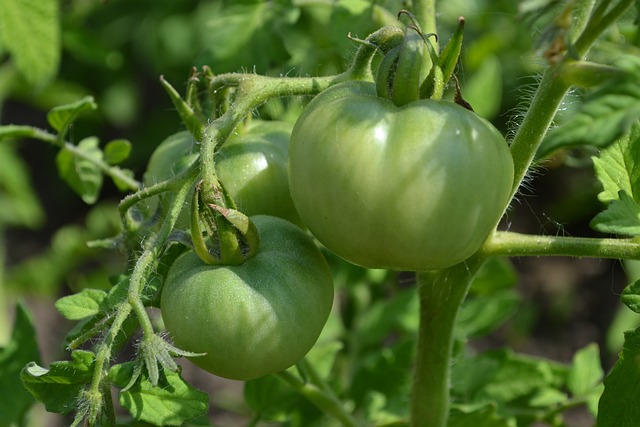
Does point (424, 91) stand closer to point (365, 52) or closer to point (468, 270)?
point (365, 52)

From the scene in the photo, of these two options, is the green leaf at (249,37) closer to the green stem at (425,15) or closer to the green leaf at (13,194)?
the green stem at (425,15)

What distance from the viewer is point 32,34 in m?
1.93

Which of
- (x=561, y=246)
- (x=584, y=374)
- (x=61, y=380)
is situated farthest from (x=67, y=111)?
(x=584, y=374)

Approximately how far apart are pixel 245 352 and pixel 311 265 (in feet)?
0.44

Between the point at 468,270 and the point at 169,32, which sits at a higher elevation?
the point at 468,270

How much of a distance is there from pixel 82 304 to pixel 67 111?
0.41 meters

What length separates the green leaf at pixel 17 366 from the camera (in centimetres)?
148

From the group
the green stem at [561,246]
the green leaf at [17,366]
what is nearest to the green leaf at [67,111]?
the green leaf at [17,366]

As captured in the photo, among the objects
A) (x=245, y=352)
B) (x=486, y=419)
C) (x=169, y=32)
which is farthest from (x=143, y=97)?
(x=245, y=352)

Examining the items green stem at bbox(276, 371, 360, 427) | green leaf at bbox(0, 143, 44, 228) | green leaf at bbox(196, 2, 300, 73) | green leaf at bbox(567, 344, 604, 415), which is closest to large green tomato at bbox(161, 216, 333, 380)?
green stem at bbox(276, 371, 360, 427)

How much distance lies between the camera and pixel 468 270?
3.90 ft

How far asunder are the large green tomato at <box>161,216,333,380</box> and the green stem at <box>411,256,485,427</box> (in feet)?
0.76

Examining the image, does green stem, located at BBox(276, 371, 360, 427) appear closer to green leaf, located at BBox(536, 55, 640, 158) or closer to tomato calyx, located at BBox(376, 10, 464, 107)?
tomato calyx, located at BBox(376, 10, 464, 107)

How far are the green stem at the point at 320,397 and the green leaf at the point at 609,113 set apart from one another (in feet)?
2.15
